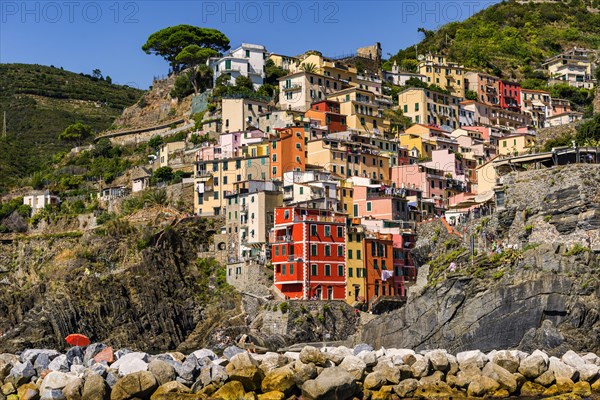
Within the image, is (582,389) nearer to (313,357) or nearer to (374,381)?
(374,381)

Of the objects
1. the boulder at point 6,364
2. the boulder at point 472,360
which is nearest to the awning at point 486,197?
the boulder at point 472,360

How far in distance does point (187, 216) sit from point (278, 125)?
1381cm

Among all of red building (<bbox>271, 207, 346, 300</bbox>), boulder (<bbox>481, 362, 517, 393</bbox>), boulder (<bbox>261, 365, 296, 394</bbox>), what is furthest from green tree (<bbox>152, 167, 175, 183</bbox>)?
boulder (<bbox>481, 362, 517, 393</bbox>)

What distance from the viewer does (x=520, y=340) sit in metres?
51.5

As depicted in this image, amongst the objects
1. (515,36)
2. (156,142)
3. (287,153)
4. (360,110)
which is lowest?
(287,153)

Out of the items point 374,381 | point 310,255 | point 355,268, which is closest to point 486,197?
point 355,268

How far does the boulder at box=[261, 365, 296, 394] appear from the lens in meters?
39.8

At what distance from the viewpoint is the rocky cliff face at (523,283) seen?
51406mm

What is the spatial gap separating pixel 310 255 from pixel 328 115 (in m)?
23.9

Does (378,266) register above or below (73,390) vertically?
above

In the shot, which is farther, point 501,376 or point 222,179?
point 222,179

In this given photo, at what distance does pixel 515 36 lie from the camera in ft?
458

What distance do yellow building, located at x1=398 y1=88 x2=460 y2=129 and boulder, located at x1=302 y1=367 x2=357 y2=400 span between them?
67.1 meters

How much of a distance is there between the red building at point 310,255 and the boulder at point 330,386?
3170cm
